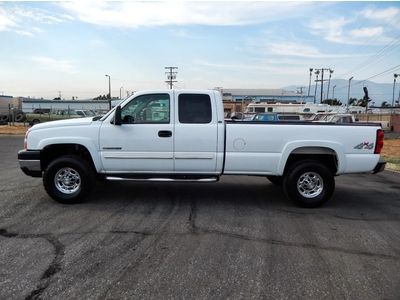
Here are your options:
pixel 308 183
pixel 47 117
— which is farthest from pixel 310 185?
pixel 47 117

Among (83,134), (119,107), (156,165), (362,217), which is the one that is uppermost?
(119,107)

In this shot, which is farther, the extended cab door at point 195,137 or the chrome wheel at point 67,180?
the chrome wheel at point 67,180

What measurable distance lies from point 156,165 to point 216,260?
3.01 meters

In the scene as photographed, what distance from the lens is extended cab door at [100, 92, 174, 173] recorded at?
7.67 metres

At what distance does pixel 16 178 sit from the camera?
10.4 metres

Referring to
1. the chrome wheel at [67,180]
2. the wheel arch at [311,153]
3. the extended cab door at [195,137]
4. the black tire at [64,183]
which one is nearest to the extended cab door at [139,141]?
the extended cab door at [195,137]

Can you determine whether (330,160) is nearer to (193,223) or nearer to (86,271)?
(193,223)

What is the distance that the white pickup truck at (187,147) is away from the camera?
7.66 meters

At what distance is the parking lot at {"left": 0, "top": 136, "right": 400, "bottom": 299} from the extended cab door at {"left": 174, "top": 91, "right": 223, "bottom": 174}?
724 mm

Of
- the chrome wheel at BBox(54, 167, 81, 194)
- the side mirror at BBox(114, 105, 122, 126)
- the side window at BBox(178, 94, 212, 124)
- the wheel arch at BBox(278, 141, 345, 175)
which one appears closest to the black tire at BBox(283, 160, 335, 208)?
the wheel arch at BBox(278, 141, 345, 175)

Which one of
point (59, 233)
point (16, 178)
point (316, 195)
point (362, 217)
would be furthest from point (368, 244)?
point (16, 178)

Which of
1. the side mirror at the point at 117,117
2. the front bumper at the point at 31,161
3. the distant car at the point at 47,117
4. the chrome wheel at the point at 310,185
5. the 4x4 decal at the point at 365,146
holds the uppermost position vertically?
the side mirror at the point at 117,117

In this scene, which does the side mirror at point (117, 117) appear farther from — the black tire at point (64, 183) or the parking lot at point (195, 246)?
the parking lot at point (195, 246)

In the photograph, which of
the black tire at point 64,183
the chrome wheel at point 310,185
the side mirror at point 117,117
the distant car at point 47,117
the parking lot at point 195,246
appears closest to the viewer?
the parking lot at point 195,246
